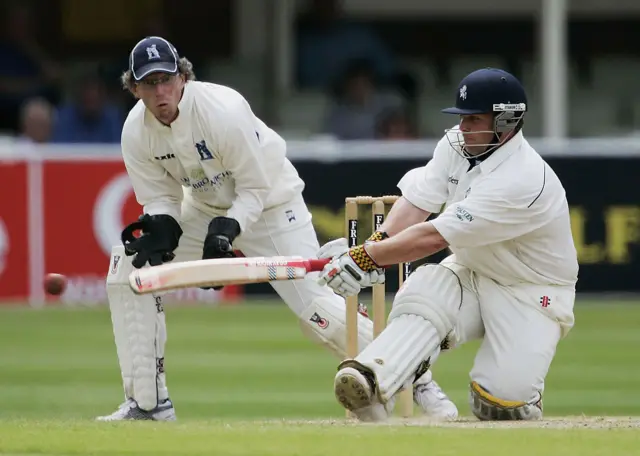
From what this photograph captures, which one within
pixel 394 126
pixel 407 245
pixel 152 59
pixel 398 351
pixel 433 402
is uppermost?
pixel 394 126

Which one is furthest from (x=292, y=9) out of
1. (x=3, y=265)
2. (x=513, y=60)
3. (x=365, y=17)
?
(x=3, y=265)

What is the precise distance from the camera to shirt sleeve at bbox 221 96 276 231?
760cm

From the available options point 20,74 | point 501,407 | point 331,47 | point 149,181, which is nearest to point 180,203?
point 149,181

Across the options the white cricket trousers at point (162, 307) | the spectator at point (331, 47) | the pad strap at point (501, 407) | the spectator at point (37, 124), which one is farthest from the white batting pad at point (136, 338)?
the spectator at point (331, 47)

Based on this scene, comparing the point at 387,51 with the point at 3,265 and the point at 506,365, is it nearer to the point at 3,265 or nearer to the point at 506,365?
the point at 3,265

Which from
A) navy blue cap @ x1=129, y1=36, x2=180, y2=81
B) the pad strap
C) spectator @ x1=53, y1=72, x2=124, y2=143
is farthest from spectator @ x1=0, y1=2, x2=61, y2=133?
the pad strap

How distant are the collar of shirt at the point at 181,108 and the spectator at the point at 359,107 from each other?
8501mm

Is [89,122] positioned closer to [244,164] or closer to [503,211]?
[244,164]

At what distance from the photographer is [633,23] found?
19.0 meters

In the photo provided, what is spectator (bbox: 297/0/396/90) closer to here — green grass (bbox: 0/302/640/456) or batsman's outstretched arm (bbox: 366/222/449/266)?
green grass (bbox: 0/302/640/456)

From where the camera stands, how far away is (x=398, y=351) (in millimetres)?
6938

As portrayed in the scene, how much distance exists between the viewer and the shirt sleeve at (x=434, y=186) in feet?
24.5

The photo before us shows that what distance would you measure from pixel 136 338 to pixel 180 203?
2.58 ft

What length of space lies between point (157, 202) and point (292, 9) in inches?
412
